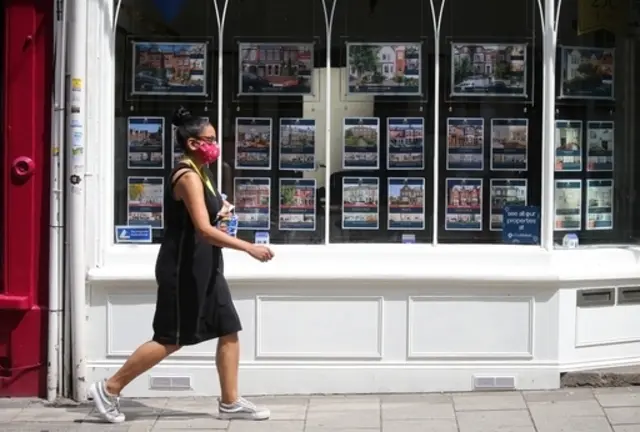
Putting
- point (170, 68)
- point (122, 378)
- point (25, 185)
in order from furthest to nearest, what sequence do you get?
point (170, 68)
point (25, 185)
point (122, 378)

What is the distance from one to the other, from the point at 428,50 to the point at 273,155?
49.8 inches

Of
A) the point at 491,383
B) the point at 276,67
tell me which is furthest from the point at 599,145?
the point at 276,67

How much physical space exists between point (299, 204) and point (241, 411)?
1.54 m

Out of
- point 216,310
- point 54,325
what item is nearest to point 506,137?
point 216,310

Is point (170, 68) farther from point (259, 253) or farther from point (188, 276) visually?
point (259, 253)

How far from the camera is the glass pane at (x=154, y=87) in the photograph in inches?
271

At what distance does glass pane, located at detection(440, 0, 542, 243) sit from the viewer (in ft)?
22.7

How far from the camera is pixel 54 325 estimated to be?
6.57 meters

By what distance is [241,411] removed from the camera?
6.11 metres

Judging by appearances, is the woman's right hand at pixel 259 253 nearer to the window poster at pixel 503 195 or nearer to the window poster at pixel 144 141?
the window poster at pixel 144 141

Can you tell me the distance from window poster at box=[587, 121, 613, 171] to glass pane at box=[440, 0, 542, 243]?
448mm

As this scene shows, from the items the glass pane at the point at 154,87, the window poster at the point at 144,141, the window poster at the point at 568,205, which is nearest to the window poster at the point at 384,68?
the glass pane at the point at 154,87

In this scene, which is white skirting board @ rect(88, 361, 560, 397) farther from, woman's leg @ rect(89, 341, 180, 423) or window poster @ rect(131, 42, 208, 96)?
window poster @ rect(131, 42, 208, 96)

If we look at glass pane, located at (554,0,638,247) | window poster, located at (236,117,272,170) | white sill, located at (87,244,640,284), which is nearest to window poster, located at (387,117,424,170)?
white sill, located at (87,244,640,284)
